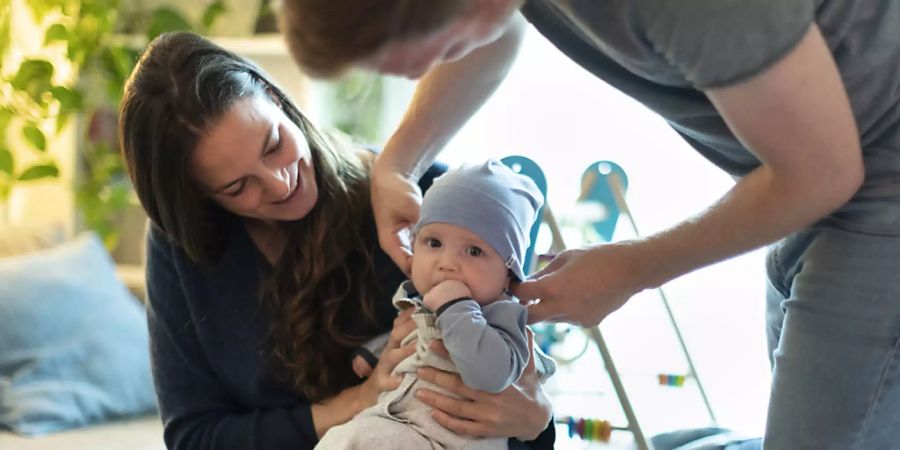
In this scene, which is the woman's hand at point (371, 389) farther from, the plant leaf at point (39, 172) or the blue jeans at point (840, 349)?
the plant leaf at point (39, 172)

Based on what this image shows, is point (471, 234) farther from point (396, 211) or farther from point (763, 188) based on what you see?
point (763, 188)

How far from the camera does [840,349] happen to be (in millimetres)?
1096

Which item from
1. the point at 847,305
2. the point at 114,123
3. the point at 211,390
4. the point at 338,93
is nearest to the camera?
the point at 847,305

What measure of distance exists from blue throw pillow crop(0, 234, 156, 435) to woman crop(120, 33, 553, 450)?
81 centimetres

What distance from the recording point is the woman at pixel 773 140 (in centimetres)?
88

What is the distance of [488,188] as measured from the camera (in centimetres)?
132

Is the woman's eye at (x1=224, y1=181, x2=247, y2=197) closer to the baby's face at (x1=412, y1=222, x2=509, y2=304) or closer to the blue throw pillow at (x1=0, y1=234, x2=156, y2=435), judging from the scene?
the baby's face at (x1=412, y1=222, x2=509, y2=304)

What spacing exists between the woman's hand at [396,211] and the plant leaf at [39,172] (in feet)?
5.25

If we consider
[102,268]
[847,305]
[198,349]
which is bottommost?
[102,268]

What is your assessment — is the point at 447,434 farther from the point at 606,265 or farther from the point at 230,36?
the point at 230,36

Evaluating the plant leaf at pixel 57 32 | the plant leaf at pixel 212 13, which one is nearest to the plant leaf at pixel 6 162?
the plant leaf at pixel 57 32

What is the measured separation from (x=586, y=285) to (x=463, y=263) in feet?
0.61

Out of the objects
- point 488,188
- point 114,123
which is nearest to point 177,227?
point 488,188

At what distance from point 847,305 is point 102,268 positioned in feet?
6.46
